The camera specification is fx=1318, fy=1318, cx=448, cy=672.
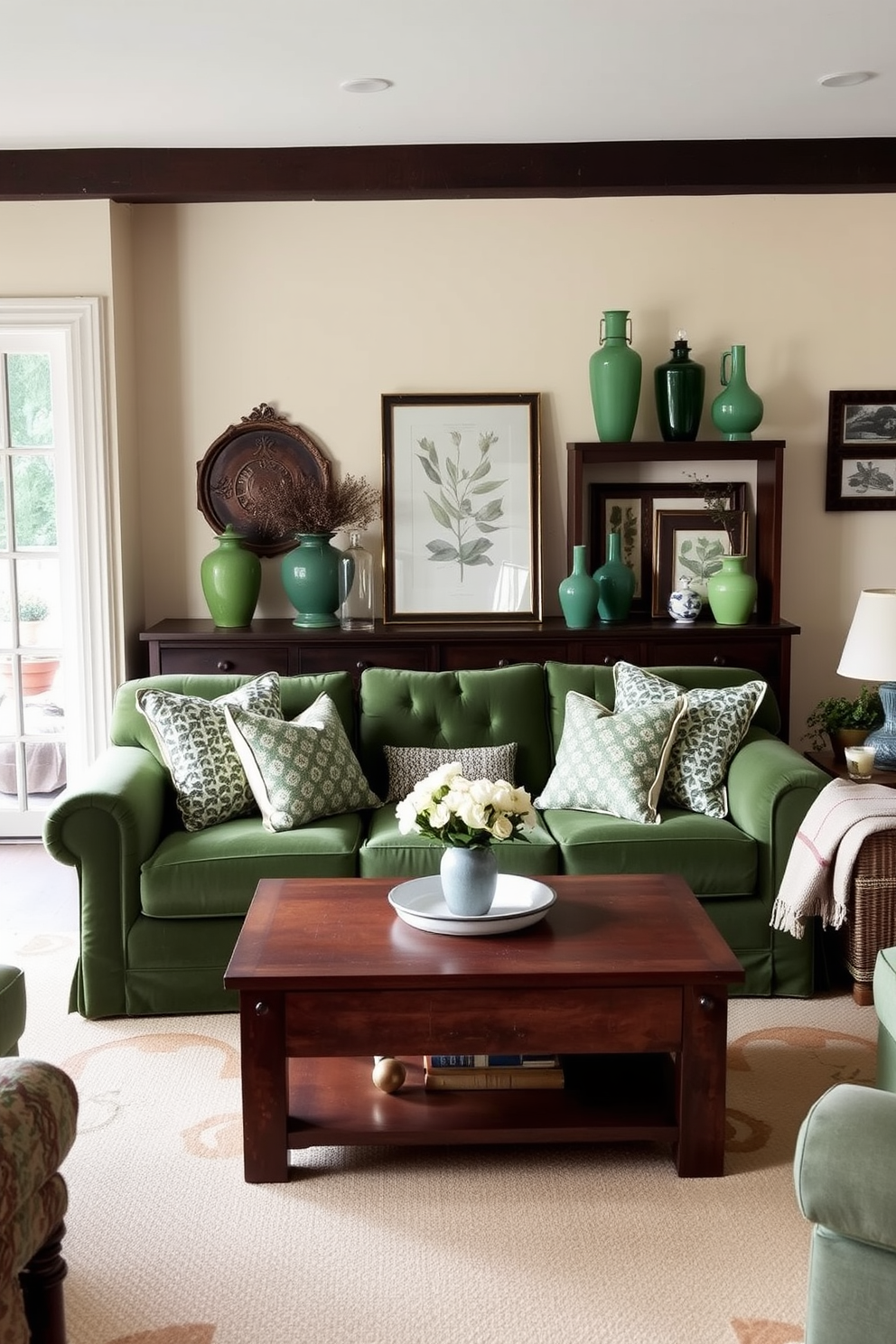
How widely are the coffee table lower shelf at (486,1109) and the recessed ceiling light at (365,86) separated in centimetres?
275

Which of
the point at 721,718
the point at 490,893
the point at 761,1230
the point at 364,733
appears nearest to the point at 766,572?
the point at 721,718

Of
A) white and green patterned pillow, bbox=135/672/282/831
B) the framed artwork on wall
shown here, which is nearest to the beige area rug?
white and green patterned pillow, bbox=135/672/282/831

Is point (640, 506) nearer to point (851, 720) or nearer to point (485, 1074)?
point (851, 720)

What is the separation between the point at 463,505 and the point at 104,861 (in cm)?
215

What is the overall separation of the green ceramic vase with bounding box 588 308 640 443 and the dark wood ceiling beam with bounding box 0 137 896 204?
52 centimetres

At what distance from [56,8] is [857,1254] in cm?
325

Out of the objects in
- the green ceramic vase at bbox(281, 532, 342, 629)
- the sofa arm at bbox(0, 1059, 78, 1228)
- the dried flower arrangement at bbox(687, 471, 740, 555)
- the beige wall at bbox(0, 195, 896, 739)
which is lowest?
the sofa arm at bbox(0, 1059, 78, 1228)

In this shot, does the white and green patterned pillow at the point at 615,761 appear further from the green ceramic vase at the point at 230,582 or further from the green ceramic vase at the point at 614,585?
the green ceramic vase at the point at 230,582

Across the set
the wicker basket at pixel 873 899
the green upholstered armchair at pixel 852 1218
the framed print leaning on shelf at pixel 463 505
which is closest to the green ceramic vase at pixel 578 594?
the framed print leaning on shelf at pixel 463 505

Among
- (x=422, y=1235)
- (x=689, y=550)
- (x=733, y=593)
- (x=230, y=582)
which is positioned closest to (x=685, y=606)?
(x=733, y=593)

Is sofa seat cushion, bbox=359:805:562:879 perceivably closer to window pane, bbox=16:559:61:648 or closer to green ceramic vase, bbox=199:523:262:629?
green ceramic vase, bbox=199:523:262:629

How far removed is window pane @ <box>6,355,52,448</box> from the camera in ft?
16.5

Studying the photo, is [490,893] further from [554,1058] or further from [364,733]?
[364,733]

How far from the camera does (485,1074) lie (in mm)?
2980
